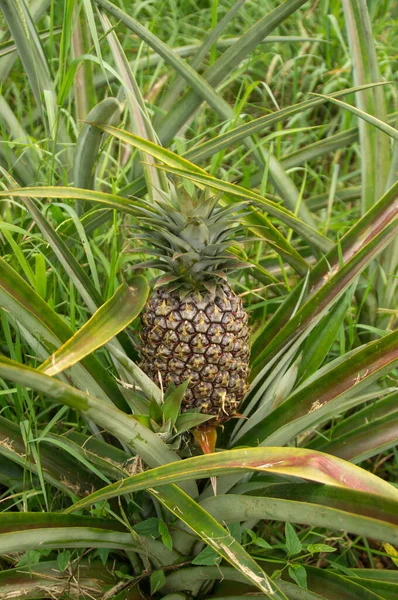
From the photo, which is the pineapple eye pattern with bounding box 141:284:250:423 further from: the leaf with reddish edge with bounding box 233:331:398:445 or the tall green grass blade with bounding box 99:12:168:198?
the tall green grass blade with bounding box 99:12:168:198

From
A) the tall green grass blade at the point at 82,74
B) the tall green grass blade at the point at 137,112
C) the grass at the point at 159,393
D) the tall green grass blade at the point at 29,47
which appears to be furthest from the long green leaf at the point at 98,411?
the tall green grass blade at the point at 82,74

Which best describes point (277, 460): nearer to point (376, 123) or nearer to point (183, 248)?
point (183, 248)

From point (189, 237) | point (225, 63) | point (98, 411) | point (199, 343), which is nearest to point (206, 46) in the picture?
point (225, 63)

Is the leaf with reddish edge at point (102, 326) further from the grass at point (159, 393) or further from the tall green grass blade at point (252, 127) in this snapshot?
the tall green grass blade at point (252, 127)

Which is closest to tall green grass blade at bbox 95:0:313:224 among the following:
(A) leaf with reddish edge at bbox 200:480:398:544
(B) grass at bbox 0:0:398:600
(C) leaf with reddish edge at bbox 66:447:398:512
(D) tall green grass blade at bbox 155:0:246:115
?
(B) grass at bbox 0:0:398:600

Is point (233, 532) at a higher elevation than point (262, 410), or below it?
below

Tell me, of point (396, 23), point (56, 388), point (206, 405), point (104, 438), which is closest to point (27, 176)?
point (104, 438)
